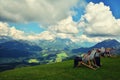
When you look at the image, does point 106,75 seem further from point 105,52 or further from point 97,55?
point 105,52

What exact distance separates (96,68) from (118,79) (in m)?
7.12

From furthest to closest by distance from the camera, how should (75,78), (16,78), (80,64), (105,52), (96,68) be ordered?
1. (105,52)
2. (80,64)
3. (96,68)
4. (16,78)
5. (75,78)

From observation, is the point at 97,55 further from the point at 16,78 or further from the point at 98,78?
the point at 16,78

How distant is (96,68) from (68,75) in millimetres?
5483

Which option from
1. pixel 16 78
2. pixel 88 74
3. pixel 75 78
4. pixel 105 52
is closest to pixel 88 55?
pixel 88 74

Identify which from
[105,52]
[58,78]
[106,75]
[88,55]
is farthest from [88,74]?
[105,52]

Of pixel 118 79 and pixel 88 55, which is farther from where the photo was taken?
pixel 88 55

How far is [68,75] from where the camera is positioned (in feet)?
81.6

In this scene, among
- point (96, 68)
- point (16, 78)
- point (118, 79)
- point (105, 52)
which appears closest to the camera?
point (118, 79)

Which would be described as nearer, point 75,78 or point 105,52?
point 75,78

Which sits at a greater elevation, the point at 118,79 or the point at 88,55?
the point at 88,55

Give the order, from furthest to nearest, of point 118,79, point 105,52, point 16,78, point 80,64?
1. point 105,52
2. point 80,64
3. point 16,78
4. point 118,79

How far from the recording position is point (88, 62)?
2994 centimetres

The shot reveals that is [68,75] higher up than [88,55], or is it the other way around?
[88,55]
